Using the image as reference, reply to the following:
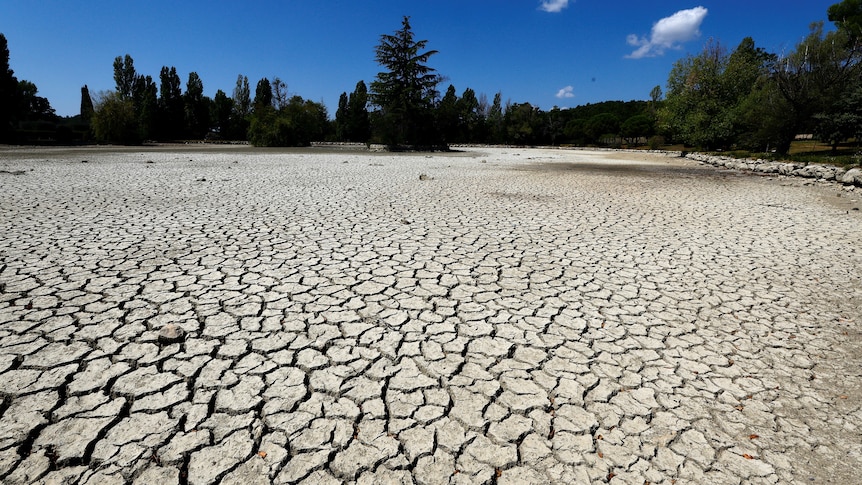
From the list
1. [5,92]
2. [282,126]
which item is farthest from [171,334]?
[5,92]

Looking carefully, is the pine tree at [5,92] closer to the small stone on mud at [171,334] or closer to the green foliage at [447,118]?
the green foliage at [447,118]

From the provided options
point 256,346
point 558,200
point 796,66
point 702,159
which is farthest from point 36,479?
point 796,66

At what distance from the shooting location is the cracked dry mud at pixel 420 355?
2131mm

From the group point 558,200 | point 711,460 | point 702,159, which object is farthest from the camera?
point 702,159

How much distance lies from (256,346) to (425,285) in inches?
73.4

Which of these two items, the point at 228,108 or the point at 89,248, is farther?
the point at 228,108

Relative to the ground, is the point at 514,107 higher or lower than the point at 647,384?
higher

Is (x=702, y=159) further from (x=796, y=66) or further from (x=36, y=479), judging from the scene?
(x=36, y=479)

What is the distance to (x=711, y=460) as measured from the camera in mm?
2178

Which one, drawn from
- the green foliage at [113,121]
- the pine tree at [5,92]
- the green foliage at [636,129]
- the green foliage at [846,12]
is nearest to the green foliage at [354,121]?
the green foliage at [113,121]

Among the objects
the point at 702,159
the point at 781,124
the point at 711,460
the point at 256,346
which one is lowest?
the point at 711,460

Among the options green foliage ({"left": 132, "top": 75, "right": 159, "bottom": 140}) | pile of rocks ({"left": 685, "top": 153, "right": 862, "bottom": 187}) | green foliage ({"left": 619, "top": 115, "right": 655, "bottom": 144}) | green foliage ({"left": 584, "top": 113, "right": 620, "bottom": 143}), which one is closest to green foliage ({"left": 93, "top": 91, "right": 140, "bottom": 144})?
green foliage ({"left": 132, "top": 75, "right": 159, "bottom": 140})

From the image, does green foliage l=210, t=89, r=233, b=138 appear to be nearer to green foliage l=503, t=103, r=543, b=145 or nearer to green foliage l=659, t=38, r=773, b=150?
green foliage l=503, t=103, r=543, b=145

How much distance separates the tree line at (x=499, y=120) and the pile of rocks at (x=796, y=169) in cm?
666
